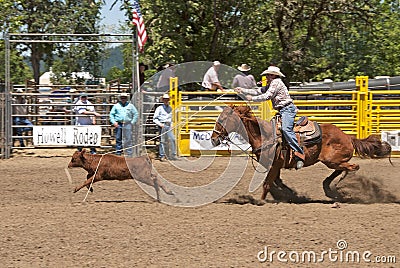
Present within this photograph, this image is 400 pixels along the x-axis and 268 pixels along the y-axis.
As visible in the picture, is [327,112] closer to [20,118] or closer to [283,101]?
[283,101]

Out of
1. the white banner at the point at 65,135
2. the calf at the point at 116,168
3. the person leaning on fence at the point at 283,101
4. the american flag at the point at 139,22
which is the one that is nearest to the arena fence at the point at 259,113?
the white banner at the point at 65,135

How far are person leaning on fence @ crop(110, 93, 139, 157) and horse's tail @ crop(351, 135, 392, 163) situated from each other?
554cm

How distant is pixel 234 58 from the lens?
1870cm

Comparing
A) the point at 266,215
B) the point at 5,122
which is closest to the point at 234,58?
the point at 5,122

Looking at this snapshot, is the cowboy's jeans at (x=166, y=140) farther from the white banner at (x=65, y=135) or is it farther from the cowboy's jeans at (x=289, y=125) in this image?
the cowboy's jeans at (x=289, y=125)

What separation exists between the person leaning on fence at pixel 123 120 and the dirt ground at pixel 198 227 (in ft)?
9.26

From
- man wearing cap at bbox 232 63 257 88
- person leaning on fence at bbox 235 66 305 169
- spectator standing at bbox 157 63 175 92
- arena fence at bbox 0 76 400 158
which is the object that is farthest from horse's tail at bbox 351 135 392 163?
spectator standing at bbox 157 63 175 92

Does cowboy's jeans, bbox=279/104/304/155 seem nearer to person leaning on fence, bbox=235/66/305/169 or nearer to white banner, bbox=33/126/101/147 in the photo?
person leaning on fence, bbox=235/66/305/169

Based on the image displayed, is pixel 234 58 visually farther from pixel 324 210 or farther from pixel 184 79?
pixel 324 210

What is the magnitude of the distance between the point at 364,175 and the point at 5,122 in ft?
27.3

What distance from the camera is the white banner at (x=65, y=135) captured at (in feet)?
48.5

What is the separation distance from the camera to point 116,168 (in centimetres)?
890

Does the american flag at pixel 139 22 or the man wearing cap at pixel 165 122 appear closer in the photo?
the man wearing cap at pixel 165 122

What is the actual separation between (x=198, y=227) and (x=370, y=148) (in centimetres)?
329
